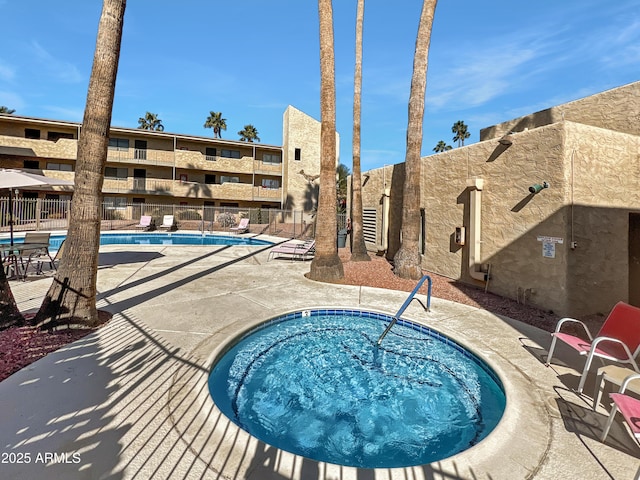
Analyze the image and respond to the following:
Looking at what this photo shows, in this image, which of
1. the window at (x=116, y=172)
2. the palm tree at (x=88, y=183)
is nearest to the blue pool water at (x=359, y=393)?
the palm tree at (x=88, y=183)

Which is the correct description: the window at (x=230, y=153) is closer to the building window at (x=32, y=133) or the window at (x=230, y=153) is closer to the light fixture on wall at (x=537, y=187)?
the building window at (x=32, y=133)

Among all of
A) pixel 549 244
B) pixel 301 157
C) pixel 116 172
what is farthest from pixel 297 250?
pixel 116 172

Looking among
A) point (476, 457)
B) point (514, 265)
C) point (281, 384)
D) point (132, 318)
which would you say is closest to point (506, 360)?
point (476, 457)

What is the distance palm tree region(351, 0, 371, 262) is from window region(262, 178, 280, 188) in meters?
22.8

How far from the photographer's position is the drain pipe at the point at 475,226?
8578 mm

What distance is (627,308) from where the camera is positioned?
Result: 416 centimetres

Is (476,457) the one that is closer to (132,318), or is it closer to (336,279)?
(132,318)

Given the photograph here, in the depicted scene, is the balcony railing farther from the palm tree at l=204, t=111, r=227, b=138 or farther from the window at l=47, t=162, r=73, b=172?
the palm tree at l=204, t=111, r=227, b=138

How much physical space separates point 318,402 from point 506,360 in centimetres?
293

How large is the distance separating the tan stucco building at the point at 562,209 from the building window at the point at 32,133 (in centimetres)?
3686

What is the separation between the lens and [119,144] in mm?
30188

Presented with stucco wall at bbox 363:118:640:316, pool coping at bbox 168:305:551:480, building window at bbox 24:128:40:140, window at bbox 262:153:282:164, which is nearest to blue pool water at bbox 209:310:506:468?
pool coping at bbox 168:305:551:480

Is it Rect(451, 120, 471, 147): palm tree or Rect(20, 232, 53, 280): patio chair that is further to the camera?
Rect(451, 120, 471, 147): palm tree

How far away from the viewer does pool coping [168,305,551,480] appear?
2535 millimetres
